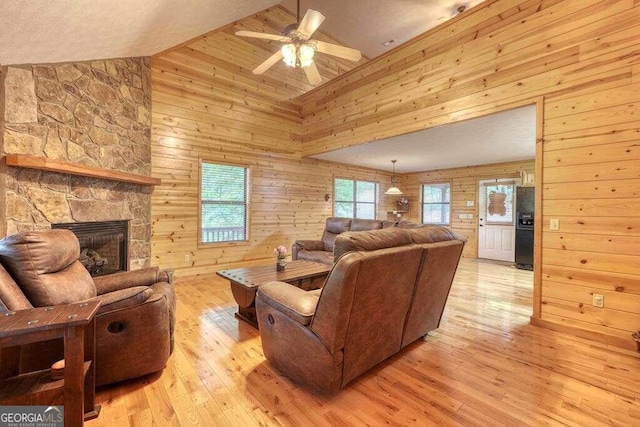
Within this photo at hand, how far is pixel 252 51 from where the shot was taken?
5090mm

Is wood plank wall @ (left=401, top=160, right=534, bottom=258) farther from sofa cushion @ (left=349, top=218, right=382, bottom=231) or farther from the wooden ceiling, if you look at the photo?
the wooden ceiling

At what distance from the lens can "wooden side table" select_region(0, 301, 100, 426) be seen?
1189 millimetres

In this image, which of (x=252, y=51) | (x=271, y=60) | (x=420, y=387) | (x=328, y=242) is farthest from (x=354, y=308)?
(x=252, y=51)

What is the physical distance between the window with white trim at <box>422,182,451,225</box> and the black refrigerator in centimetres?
190

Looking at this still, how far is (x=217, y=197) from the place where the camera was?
516 centimetres

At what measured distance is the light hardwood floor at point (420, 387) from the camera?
5.36 feet

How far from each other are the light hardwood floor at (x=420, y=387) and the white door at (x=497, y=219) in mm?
4307

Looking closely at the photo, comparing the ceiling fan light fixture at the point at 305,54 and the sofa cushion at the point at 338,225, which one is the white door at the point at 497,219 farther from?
the ceiling fan light fixture at the point at 305,54

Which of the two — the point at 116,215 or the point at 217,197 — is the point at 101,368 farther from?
the point at 217,197

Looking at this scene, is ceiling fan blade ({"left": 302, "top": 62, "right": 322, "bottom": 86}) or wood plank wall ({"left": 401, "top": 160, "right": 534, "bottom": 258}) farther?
wood plank wall ({"left": 401, "top": 160, "right": 534, "bottom": 258})

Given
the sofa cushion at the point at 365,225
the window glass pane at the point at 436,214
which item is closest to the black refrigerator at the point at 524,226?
the window glass pane at the point at 436,214

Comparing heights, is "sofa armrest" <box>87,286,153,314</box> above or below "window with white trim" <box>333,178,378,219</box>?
below

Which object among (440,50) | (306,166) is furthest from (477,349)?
(306,166)

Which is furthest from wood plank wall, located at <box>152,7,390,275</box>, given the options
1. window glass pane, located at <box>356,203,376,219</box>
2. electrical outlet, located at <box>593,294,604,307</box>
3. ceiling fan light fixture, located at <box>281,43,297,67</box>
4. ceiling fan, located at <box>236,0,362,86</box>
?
electrical outlet, located at <box>593,294,604,307</box>
